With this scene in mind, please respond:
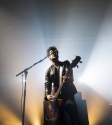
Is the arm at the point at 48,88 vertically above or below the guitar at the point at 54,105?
above

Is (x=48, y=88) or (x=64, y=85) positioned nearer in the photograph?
(x=64, y=85)

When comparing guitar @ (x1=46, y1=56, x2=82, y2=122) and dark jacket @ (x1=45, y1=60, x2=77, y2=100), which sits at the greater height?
dark jacket @ (x1=45, y1=60, x2=77, y2=100)

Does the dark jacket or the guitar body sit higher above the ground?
the dark jacket

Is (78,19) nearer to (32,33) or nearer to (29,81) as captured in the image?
(32,33)

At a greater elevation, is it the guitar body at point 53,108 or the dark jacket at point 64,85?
the dark jacket at point 64,85

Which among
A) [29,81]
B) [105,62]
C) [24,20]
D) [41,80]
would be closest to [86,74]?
[105,62]

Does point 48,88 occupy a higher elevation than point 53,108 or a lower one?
higher

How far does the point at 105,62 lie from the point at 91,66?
336mm

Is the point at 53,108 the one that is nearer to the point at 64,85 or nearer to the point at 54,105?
the point at 54,105

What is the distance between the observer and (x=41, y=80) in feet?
12.2

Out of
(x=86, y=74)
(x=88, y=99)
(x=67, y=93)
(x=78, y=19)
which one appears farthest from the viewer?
(x=78, y=19)

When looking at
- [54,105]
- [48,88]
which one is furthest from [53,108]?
[48,88]

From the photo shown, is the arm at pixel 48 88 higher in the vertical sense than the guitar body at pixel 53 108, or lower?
higher

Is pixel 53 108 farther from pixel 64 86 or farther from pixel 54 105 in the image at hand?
pixel 64 86
